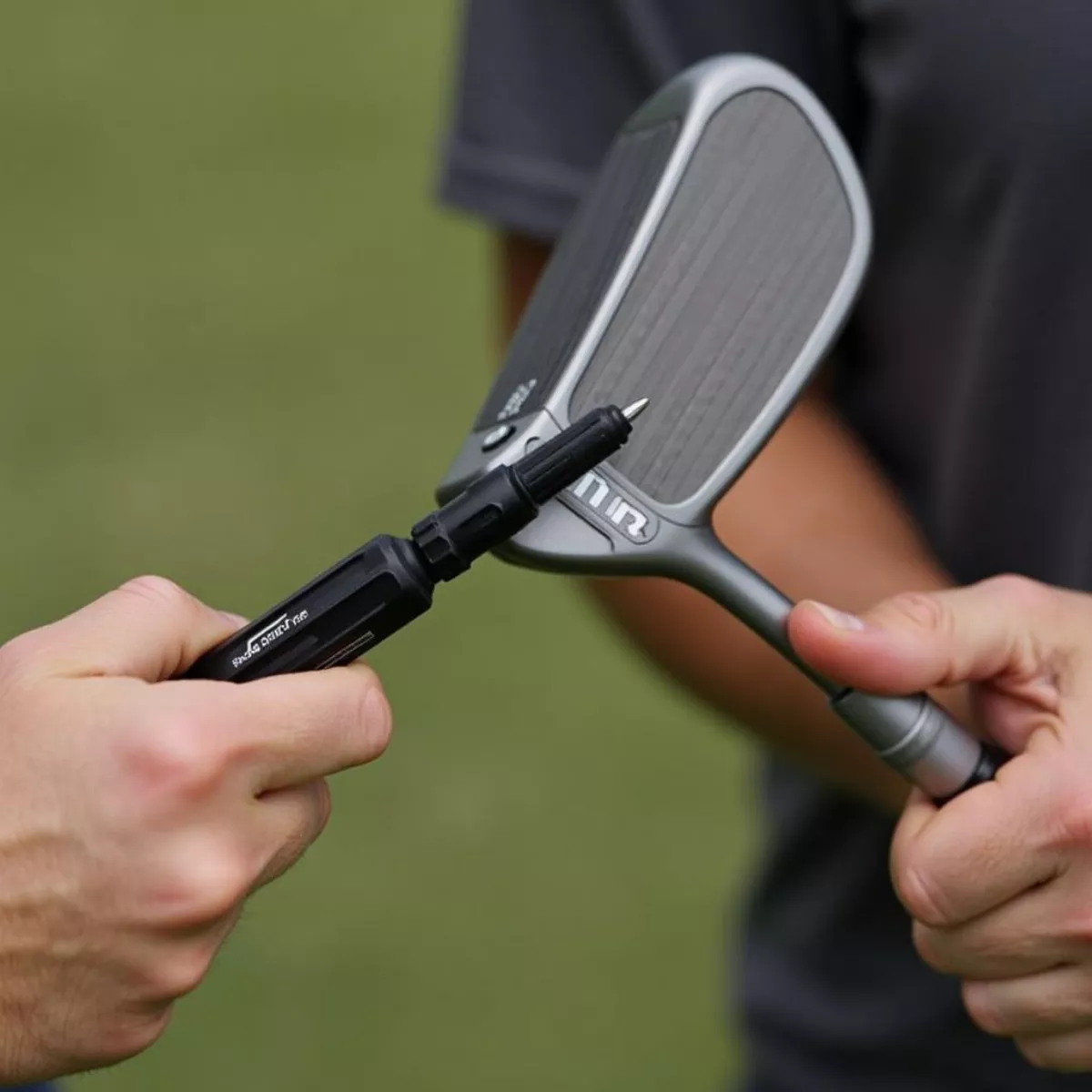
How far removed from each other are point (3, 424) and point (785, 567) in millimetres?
2380

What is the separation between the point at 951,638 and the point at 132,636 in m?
0.31

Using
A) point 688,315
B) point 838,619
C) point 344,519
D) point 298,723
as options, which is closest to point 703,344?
point 688,315

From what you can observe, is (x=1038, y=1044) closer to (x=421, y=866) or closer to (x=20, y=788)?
(x=20, y=788)

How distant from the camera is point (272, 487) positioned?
2818 millimetres

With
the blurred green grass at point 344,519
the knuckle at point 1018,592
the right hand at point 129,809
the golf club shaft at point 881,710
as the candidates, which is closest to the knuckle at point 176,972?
the right hand at point 129,809

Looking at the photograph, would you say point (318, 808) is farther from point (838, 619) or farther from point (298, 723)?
Answer: point (838, 619)

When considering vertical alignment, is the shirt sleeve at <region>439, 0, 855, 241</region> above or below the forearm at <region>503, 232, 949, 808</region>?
above

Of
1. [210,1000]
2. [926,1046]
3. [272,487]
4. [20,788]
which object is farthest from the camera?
[272,487]

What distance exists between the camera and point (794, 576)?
0.88 meters

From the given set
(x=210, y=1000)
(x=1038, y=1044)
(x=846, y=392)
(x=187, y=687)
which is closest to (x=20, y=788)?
(x=187, y=687)

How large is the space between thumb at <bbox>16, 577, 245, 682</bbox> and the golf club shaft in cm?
19

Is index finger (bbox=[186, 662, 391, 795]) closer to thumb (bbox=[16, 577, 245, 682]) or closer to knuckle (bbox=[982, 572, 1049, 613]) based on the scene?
thumb (bbox=[16, 577, 245, 682])

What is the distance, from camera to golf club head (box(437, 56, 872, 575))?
25.8 inches

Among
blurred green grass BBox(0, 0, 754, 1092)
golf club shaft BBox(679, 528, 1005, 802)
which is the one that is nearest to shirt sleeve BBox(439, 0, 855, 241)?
golf club shaft BBox(679, 528, 1005, 802)
